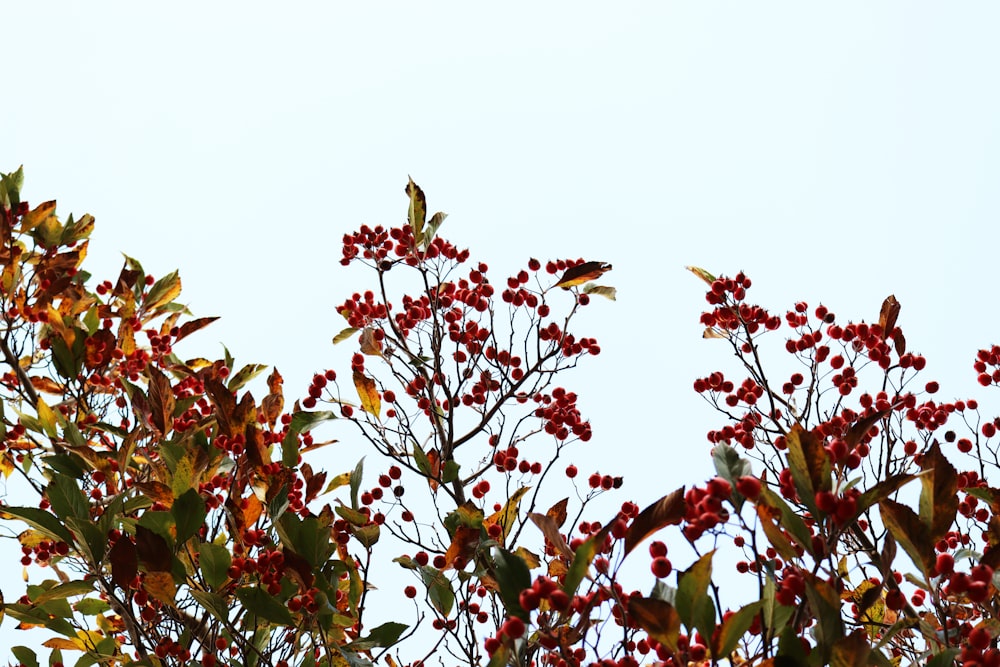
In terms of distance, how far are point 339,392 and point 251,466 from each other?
2.59 feet

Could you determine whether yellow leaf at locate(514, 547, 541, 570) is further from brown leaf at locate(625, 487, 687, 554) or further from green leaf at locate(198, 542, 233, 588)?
brown leaf at locate(625, 487, 687, 554)

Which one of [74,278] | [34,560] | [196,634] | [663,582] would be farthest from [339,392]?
[663,582]

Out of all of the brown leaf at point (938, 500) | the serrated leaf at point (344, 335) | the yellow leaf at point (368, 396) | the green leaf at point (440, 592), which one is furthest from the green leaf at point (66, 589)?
the brown leaf at point (938, 500)

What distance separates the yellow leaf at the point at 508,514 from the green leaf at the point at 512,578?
4.95 ft

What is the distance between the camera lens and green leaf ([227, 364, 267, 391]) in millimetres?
3559

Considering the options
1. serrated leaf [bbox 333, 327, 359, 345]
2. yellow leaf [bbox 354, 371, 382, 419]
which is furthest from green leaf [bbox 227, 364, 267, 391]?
yellow leaf [bbox 354, 371, 382, 419]

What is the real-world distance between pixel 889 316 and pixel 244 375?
104 inches

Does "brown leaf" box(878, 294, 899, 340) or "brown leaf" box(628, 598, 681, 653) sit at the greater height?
"brown leaf" box(878, 294, 899, 340)

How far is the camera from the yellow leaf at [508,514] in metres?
2.84

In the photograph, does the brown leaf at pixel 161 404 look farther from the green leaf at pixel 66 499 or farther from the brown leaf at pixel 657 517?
the brown leaf at pixel 657 517

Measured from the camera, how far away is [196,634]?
95.0 inches

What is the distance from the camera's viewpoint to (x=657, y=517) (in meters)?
1.45

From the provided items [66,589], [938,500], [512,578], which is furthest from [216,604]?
[938,500]

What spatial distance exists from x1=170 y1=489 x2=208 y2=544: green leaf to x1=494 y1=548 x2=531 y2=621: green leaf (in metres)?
1.16
